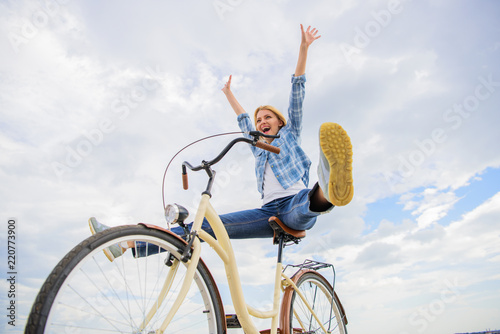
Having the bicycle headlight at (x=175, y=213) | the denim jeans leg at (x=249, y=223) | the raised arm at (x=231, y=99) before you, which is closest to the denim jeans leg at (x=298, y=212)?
the denim jeans leg at (x=249, y=223)

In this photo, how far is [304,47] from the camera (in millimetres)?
3637

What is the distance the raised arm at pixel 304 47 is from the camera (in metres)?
3.63

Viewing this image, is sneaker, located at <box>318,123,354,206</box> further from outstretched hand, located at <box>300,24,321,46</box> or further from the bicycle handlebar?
outstretched hand, located at <box>300,24,321,46</box>

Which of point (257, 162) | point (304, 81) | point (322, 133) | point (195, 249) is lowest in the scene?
point (195, 249)

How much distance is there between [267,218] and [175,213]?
137cm

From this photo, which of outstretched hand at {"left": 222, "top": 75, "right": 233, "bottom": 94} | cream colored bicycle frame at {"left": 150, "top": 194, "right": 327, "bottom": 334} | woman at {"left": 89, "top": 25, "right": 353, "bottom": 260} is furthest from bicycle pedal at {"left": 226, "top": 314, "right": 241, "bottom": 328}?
outstretched hand at {"left": 222, "top": 75, "right": 233, "bottom": 94}

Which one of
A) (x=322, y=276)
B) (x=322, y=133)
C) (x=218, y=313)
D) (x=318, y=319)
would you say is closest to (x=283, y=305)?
(x=318, y=319)

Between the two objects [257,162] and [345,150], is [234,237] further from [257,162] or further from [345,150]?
[345,150]

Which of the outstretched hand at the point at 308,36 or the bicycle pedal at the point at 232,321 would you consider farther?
the outstretched hand at the point at 308,36

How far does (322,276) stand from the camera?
396 cm

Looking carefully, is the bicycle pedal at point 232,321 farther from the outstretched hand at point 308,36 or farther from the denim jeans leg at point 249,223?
the outstretched hand at point 308,36

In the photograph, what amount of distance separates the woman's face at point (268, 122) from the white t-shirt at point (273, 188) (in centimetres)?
41

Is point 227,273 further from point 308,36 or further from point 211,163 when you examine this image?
point 308,36

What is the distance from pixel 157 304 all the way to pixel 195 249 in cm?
35
